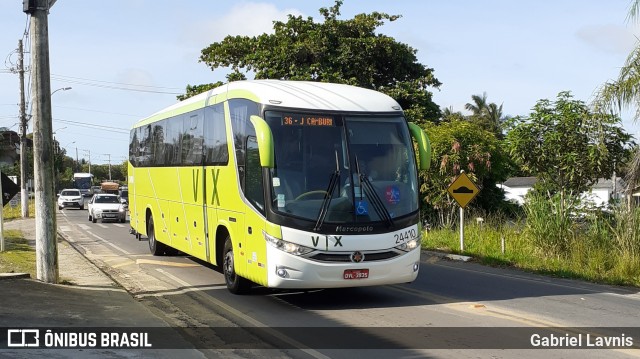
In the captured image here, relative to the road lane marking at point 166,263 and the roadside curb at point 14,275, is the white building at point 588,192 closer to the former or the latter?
the road lane marking at point 166,263

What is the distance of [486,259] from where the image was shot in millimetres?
18031

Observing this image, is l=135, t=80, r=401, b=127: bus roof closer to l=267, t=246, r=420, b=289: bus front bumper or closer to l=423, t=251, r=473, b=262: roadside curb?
l=267, t=246, r=420, b=289: bus front bumper

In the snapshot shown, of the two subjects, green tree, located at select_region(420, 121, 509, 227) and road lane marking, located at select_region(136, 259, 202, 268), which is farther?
green tree, located at select_region(420, 121, 509, 227)

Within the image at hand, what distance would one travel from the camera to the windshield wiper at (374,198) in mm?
10648

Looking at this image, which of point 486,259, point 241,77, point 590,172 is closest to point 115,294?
point 486,259

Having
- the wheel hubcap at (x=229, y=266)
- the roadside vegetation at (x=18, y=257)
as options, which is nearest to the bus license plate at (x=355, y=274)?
the wheel hubcap at (x=229, y=266)

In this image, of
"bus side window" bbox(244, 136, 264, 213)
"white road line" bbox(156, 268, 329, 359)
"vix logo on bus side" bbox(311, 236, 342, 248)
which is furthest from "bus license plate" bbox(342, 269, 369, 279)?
"bus side window" bbox(244, 136, 264, 213)

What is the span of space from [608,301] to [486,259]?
6073 mm

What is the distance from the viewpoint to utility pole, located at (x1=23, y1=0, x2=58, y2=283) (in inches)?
478

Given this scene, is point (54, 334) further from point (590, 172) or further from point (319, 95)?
point (590, 172)

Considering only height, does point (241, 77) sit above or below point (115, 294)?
above

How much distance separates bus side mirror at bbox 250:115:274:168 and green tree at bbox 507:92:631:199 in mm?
10789

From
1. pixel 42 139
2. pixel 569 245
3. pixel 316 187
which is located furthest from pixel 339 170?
pixel 569 245

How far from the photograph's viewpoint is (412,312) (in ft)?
34.7
